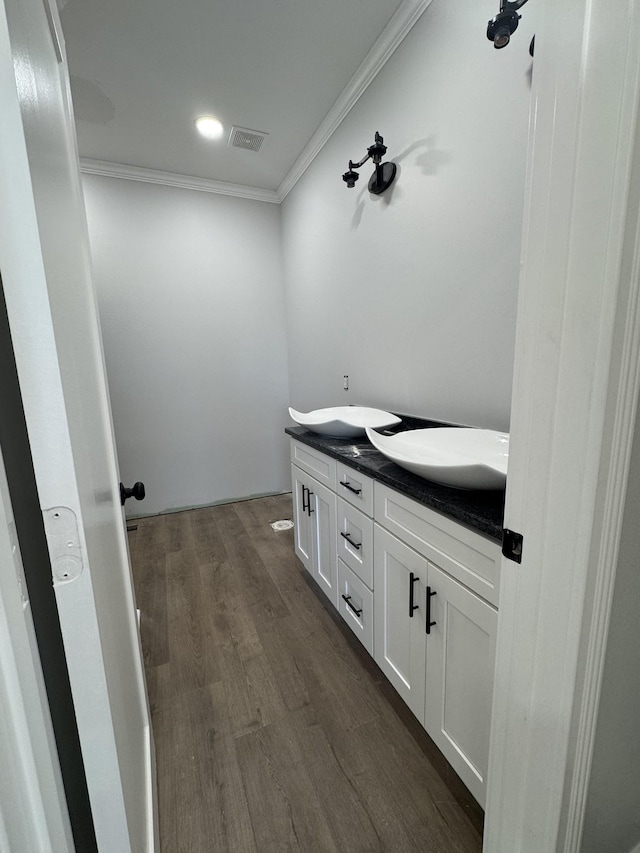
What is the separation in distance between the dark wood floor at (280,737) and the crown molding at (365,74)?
268 centimetres

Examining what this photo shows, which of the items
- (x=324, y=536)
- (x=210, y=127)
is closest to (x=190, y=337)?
(x=210, y=127)

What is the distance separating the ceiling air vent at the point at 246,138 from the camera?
218 centimetres

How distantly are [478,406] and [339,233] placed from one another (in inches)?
58.1

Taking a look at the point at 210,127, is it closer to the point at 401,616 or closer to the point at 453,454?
the point at 453,454

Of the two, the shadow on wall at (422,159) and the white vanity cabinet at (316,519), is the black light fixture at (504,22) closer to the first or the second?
the shadow on wall at (422,159)

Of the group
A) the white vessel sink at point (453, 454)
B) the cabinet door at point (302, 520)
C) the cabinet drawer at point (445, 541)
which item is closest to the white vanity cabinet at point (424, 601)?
the cabinet drawer at point (445, 541)

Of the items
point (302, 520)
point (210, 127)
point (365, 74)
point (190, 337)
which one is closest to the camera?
point (365, 74)

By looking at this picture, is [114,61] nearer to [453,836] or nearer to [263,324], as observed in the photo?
[263,324]

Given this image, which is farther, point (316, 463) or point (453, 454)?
point (316, 463)

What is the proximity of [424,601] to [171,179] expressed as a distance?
320 centimetres

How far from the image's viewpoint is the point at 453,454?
Result: 121 cm

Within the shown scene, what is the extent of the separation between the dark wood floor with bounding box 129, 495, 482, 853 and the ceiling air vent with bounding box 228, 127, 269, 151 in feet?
9.04

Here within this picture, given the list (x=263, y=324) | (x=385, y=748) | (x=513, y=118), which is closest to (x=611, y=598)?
(x=385, y=748)

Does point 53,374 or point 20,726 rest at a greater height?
point 53,374
